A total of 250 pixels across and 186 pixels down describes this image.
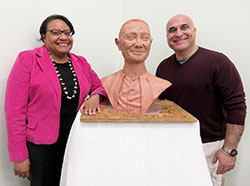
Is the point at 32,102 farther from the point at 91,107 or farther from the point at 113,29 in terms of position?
the point at 113,29

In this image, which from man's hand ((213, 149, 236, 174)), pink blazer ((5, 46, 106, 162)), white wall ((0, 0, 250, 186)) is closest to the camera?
pink blazer ((5, 46, 106, 162))

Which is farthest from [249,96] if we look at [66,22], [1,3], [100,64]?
[1,3]

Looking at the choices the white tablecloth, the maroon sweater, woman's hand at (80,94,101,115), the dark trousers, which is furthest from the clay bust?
the dark trousers

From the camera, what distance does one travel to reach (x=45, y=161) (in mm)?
1422

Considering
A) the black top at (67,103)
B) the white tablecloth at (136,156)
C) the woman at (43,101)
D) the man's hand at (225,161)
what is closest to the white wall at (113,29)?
the woman at (43,101)

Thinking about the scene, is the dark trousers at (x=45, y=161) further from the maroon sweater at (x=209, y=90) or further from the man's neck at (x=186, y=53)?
the man's neck at (x=186, y=53)

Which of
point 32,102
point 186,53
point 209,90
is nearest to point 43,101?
point 32,102

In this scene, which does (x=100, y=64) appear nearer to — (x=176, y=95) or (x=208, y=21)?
(x=176, y=95)

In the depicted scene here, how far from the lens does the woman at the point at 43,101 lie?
128cm

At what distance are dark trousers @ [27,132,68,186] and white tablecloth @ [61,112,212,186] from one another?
0.42 m

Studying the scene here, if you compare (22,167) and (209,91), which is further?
(209,91)

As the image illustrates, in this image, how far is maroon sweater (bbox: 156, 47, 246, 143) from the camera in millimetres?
1372

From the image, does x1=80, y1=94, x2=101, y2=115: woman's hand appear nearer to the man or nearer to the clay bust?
the clay bust

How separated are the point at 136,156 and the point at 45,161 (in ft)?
2.64
